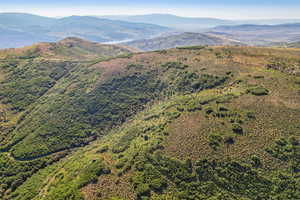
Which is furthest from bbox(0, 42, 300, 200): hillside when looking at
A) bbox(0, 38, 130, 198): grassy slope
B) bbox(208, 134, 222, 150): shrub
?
bbox(0, 38, 130, 198): grassy slope

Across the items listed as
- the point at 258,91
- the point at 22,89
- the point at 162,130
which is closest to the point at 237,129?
the point at 162,130

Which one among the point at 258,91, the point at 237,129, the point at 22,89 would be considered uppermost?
the point at 258,91

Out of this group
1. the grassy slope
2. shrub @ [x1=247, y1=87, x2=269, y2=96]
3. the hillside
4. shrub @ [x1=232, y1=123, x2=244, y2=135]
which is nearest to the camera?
the hillside

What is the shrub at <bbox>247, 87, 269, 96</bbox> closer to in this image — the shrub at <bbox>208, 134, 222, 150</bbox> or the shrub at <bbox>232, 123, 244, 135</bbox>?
the shrub at <bbox>232, 123, 244, 135</bbox>

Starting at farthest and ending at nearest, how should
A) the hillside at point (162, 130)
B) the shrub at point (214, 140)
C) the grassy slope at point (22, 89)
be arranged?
1. the grassy slope at point (22, 89)
2. the shrub at point (214, 140)
3. the hillside at point (162, 130)

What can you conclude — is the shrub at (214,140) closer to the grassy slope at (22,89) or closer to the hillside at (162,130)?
the hillside at (162,130)

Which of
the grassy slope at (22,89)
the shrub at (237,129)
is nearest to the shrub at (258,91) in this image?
the shrub at (237,129)

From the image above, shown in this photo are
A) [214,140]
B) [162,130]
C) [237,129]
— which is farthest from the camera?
[162,130]

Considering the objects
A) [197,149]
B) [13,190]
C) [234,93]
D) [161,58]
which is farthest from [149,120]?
[161,58]

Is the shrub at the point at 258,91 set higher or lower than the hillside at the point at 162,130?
higher

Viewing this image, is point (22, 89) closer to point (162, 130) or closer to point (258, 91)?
point (162, 130)
